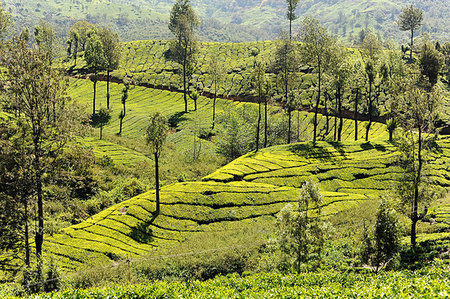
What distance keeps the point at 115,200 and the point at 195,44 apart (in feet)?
236

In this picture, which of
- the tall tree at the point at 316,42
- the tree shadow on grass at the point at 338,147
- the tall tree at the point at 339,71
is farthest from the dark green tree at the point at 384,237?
the tall tree at the point at 339,71

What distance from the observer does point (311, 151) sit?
5838 cm

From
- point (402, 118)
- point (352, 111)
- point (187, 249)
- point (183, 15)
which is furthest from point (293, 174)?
point (183, 15)

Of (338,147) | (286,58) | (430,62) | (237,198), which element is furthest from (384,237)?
(286,58)

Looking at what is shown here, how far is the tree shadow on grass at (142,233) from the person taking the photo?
33906 mm

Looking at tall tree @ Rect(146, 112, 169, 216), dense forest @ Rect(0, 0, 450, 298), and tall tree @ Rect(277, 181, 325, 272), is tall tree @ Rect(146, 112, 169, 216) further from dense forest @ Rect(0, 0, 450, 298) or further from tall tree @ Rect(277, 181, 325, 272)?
tall tree @ Rect(277, 181, 325, 272)

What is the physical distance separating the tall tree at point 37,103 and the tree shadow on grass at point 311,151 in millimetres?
41342

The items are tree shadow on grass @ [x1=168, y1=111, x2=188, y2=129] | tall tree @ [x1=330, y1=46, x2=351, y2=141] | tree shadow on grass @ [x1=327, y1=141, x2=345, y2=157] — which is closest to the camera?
tree shadow on grass @ [x1=327, y1=141, x2=345, y2=157]

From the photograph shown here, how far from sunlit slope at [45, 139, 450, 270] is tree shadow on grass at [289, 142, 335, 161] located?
0.58 ft

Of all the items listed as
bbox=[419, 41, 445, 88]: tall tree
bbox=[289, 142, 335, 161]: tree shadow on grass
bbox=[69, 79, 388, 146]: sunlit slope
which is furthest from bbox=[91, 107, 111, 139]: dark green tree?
bbox=[419, 41, 445, 88]: tall tree

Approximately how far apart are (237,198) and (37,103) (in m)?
26.2

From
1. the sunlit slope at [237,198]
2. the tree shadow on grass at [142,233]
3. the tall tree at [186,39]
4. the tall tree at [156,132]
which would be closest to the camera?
the sunlit slope at [237,198]

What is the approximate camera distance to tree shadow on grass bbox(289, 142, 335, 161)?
5684cm

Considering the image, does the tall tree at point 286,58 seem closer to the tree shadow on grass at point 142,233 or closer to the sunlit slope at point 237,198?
the sunlit slope at point 237,198
